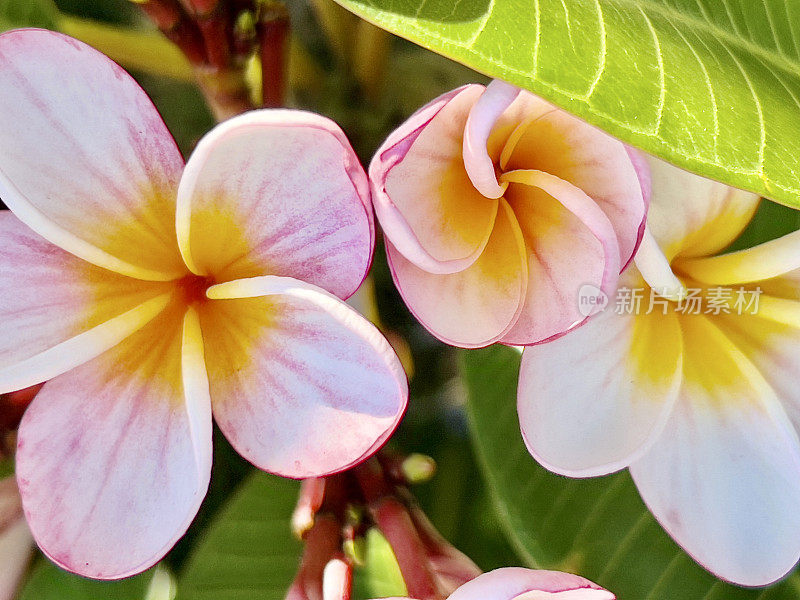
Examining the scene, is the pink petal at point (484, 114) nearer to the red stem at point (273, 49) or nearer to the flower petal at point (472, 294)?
the flower petal at point (472, 294)

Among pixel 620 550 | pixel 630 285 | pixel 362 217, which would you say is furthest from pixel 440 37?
pixel 620 550

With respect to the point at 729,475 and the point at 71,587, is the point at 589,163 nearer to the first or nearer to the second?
the point at 729,475

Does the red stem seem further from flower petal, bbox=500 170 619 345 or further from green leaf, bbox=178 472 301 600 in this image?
green leaf, bbox=178 472 301 600

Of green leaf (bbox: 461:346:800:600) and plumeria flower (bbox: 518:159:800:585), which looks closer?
plumeria flower (bbox: 518:159:800:585)

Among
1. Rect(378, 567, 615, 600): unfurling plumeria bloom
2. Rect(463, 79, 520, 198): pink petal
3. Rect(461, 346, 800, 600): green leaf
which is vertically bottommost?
Rect(461, 346, 800, 600): green leaf

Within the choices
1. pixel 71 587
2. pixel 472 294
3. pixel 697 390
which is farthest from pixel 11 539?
pixel 697 390

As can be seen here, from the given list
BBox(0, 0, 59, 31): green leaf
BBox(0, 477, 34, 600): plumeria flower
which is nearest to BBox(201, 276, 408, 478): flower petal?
BBox(0, 477, 34, 600): plumeria flower

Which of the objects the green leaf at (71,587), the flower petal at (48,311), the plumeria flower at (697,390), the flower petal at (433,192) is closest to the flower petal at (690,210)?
the plumeria flower at (697,390)
